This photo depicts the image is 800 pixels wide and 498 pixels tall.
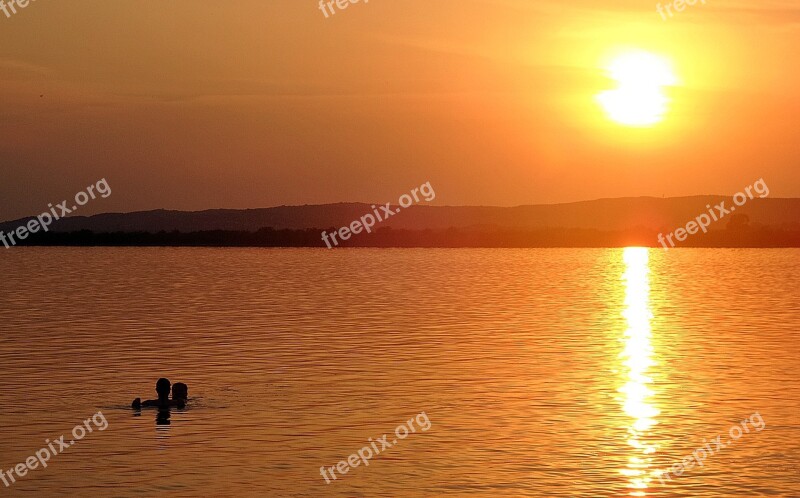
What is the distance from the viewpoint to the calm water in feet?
72.7

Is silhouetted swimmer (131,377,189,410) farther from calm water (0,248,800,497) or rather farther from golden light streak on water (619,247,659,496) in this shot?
golden light streak on water (619,247,659,496)

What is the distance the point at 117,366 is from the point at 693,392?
18548 mm

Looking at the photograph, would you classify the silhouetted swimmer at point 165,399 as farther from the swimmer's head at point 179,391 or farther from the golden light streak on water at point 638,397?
the golden light streak on water at point 638,397

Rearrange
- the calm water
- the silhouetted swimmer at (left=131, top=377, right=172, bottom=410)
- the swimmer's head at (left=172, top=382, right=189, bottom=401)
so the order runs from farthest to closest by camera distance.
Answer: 1. the swimmer's head at (left=172, top=382, right=189, bottom=401)
2. the silhouetted swimmer at (left=131, top=377, right=172, bottom=410)
3. the calm water

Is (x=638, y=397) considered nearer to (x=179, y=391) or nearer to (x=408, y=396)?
(x=408, y=396)

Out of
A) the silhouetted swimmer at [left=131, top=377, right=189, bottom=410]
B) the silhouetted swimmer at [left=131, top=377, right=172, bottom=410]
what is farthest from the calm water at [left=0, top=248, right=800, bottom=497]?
the silhouetted swimmer at [left=131, top=377, right=172, bottom=410]

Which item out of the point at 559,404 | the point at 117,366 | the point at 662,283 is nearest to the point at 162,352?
the point at 117,366

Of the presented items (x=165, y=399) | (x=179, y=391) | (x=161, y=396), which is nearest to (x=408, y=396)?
(x=179, y=391)

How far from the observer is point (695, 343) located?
4719 cm

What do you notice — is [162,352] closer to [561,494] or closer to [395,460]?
[395,460]

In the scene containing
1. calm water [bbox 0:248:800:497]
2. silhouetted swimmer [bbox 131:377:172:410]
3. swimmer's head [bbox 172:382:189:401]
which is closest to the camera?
calm water [bbox 0:248:800:497]

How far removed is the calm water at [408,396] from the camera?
22.2 metres

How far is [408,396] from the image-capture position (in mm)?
31703

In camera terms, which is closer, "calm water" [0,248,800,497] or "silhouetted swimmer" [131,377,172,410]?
"calm water" [0,248,800,497]
